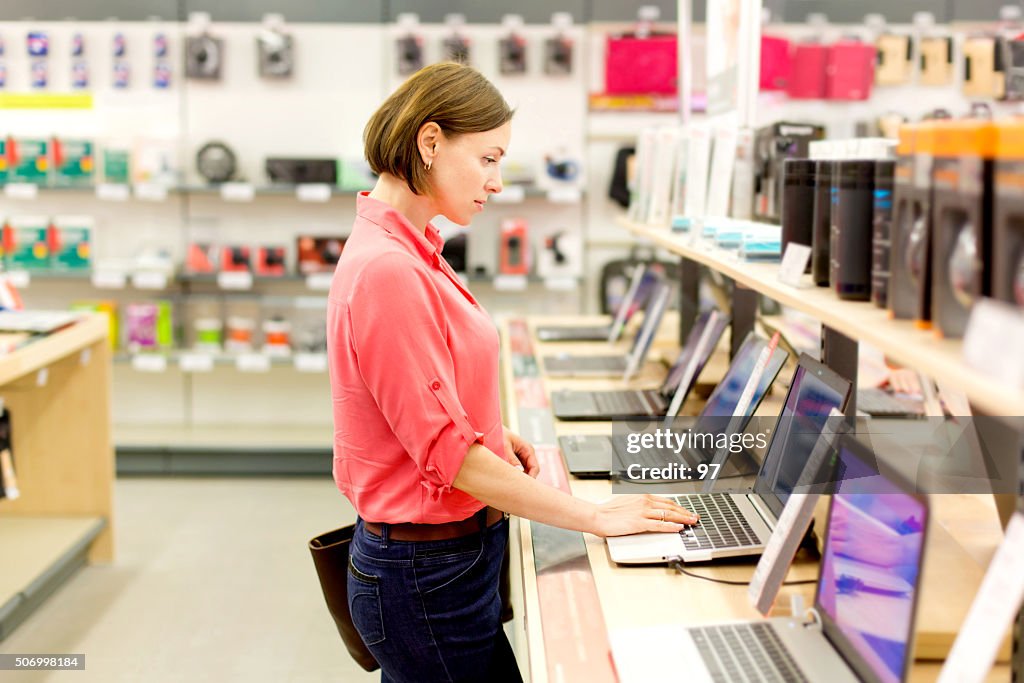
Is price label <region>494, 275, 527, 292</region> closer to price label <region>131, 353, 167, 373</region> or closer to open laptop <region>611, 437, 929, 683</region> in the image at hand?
price label <region>131, 353, 167, 373</region>

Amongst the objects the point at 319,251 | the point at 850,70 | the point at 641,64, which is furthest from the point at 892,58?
the point at 319,251

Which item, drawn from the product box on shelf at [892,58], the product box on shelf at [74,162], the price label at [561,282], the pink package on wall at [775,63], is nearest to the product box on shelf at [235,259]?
the product box on shelf at [74,162]

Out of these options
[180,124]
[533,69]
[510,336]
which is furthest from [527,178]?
[180,124]

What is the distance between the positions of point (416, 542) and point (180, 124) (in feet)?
15.2

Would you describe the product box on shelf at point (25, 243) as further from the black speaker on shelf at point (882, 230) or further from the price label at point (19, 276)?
the black speaker on shelf at point (882, 230)

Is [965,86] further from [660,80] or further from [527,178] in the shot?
[527,178]

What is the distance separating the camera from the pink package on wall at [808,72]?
5.57 metres

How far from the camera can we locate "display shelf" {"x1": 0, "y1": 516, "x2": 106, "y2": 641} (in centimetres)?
350

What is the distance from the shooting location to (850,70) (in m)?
5.55

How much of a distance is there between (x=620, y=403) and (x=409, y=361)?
1771mm

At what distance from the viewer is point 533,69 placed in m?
5.74

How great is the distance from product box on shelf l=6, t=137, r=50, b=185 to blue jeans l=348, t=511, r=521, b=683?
4.51 m

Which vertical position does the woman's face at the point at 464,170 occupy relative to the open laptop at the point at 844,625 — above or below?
above

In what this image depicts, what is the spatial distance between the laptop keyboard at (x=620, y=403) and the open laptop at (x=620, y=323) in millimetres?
1069
